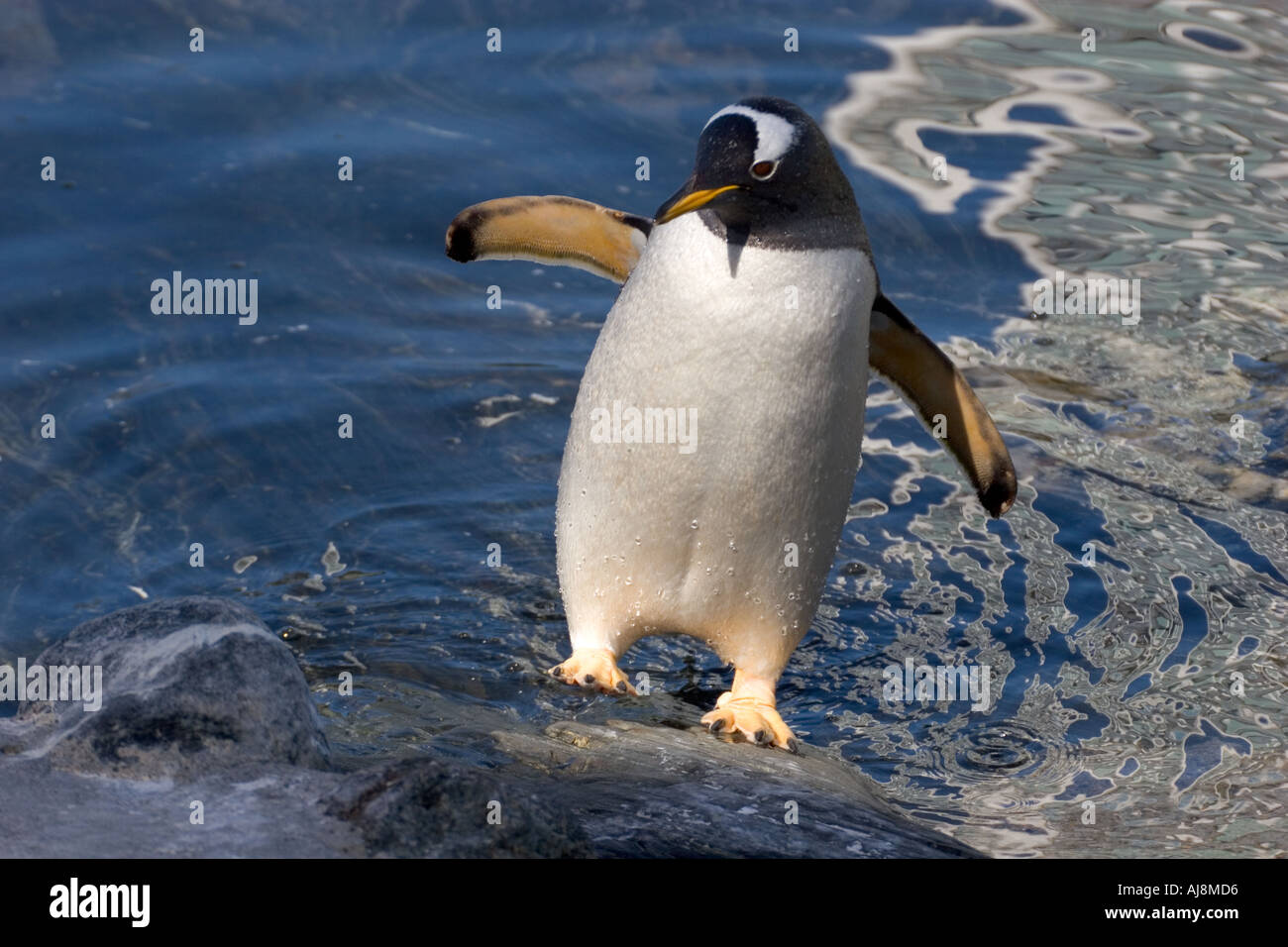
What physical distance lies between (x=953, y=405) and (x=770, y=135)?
1196mm

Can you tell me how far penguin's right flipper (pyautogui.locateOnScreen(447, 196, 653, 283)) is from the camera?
4.62 meters

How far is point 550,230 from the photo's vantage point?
183 inches

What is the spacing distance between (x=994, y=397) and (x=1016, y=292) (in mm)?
1127

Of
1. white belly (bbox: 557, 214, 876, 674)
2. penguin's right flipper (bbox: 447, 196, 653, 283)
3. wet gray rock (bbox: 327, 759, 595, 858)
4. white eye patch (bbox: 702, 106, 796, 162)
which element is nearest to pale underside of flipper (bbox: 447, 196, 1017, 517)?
penguin's right flipper (bbox: 447, 196, 653, 283)

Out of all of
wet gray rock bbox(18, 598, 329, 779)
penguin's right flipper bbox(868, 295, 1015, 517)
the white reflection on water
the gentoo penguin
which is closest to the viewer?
wet gray rock bbox(18, 598, 329, 779)

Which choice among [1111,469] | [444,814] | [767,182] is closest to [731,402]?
[767,182]

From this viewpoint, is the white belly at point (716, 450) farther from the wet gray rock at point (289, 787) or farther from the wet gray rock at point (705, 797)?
the wet gray rock at point (289, 787)

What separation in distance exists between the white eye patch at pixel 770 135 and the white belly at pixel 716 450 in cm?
25

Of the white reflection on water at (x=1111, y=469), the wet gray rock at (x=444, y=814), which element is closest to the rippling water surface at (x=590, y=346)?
the white reflection on water at (x=1111, y=469)

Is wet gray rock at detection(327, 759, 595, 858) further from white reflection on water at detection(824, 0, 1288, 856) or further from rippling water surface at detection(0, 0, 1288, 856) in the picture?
white reflection on water at detection(824, 0, 1288, 856)

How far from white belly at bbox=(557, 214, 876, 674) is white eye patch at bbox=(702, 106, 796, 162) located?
247mm

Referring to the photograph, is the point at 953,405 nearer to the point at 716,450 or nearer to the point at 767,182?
the point at 716,450

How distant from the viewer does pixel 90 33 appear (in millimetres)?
8750

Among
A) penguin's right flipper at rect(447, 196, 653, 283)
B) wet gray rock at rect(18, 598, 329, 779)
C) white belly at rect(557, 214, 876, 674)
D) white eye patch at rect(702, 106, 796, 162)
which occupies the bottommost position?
wet gray rock at rect(18, 598, 329, 779)
